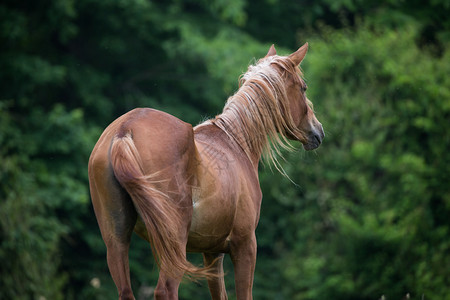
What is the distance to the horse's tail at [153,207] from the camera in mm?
3010

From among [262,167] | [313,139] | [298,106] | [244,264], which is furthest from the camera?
[262,167]

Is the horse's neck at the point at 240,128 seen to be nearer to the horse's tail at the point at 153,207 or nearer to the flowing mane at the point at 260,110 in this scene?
the flowing mane at the point at 260,110

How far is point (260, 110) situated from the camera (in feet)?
12.9

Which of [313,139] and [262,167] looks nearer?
[313,139]

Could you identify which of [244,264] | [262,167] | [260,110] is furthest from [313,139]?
[262,167]

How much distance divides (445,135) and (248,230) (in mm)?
7631

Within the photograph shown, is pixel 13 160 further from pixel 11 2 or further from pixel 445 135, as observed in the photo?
pixel 445 135

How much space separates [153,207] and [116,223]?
23 centimetres

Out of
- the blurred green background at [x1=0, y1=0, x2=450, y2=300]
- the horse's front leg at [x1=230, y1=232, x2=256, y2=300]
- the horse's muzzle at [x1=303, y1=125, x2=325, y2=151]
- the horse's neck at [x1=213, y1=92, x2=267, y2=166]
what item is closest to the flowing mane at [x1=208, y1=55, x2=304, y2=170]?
the horse's neck at [x1=213, y1=92, x2=267, y2=166]

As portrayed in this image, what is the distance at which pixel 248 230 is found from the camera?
374 cm

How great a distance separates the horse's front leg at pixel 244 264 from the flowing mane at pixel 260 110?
0.54 m

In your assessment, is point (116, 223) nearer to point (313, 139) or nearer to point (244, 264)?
point (244, 264)

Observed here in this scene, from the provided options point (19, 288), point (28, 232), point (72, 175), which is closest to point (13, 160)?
point (28, 232)

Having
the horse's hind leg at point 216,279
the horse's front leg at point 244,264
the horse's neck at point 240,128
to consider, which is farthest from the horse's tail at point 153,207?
the horse's neck at point 240,128
